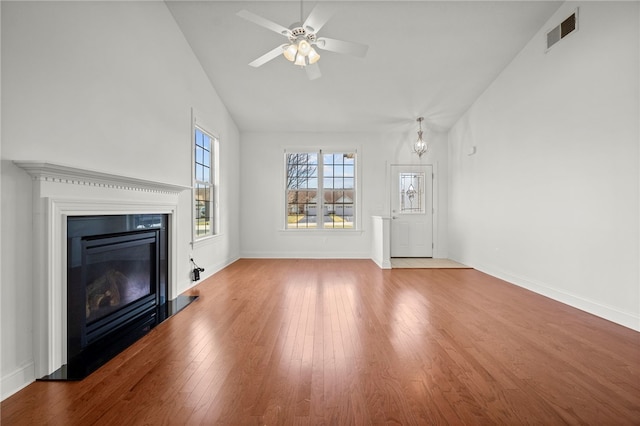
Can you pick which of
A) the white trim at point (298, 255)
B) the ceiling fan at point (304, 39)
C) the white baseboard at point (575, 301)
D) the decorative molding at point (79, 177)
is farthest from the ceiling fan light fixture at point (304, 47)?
the white trim at point (298, 255)

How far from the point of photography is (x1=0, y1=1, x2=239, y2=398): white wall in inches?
66.8

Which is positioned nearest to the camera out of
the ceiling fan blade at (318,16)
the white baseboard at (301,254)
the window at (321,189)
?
the ceiling fan blade at (318,16)

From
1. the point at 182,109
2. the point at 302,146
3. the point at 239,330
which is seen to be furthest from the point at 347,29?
the point at 239,330

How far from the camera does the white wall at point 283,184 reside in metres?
6.42

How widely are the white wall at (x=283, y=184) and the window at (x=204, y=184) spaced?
54.5 inches

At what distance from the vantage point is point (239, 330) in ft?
8.38

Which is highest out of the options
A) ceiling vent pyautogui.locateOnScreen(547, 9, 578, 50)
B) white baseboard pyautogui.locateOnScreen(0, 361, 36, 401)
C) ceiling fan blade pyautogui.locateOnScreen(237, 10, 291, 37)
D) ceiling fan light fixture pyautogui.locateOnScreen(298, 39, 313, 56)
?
ceiling vent pyautogui.locateOnScreen(547, 9, 578, 50)

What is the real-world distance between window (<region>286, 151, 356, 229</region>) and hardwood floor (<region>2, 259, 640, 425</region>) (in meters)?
3.29

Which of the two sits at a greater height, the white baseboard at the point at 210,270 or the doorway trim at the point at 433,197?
the doorway trim at the point at 433,197

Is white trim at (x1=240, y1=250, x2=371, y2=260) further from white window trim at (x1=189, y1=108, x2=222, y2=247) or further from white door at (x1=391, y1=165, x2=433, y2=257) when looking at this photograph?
white window trim at (x1=189, y1=108, x2=222, y2=247)

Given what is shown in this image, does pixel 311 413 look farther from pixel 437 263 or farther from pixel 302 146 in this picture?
pixel 302 146

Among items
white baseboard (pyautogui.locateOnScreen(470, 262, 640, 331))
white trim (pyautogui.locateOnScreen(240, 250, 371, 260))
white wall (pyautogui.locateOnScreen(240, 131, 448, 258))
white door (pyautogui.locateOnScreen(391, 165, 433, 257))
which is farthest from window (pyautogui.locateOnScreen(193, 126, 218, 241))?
white baseboard (pyautogui.locateOnScreen(470, 262, 640, 331))

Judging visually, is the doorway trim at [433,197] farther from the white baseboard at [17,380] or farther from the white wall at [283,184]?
the white baseboard at [17,380]

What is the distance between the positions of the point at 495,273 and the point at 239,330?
13.4 feet
